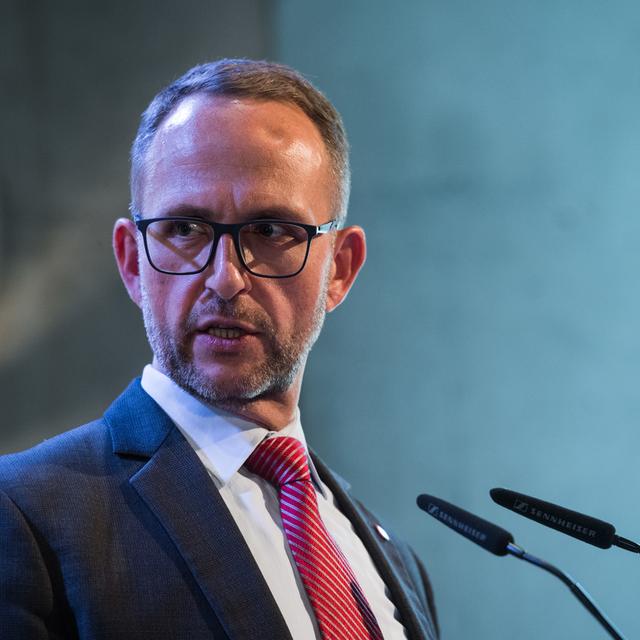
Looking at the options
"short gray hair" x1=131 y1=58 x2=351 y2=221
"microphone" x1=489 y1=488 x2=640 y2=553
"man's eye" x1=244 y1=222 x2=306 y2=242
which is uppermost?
"short gray hair" x1=131 y1=58 x2=351 y2=221

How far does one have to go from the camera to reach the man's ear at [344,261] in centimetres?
168

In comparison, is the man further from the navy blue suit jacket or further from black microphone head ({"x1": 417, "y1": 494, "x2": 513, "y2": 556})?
black microphone head ({"x1": 417, "y1": 494, "x2": 513, "y2": 556})

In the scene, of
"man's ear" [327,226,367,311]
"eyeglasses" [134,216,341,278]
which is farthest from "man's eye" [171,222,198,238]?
"man's ear" [327,226,367,311]

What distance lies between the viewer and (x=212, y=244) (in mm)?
1364

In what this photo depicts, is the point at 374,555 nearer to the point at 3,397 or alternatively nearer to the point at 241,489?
the point at 241,489

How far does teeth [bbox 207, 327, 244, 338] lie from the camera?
1360 mm

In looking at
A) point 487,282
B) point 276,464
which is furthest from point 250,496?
point 487,282

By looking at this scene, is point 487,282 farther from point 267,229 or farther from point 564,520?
point 564,520

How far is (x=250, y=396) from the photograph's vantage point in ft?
4.64

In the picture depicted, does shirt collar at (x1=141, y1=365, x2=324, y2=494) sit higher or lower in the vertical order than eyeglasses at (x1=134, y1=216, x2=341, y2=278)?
lower

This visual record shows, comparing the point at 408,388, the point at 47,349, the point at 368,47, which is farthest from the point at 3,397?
the point at 368,47

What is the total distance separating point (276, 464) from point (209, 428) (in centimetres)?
14

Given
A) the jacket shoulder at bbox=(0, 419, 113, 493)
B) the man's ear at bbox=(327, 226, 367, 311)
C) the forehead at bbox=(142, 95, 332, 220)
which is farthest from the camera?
the man's ear at bbox=(327, 226, 367, 311)

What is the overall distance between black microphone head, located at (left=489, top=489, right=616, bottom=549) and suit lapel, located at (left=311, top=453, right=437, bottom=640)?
42cm
